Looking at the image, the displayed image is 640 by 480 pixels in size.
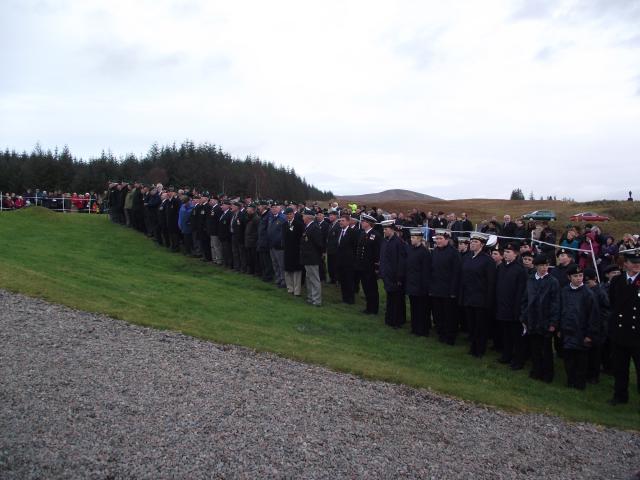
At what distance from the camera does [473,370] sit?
37.1 feet

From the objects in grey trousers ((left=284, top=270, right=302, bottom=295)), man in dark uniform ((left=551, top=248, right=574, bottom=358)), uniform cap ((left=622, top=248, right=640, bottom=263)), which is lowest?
grey trousers ((left=284, top=270, right=302, bottom=295))

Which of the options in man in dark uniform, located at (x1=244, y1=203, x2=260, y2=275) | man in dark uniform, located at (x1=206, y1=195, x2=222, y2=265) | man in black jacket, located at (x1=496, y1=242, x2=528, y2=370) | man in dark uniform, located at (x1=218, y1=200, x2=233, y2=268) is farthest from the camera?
man in dark uniform, located at (x1=206, y1=195, x2=222, y2=265)

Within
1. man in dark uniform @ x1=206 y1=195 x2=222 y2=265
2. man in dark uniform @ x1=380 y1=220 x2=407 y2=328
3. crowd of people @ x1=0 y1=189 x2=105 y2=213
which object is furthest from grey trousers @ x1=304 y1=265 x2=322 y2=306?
crowd of people @ x1=0 y1=189 x2=105 y2=213

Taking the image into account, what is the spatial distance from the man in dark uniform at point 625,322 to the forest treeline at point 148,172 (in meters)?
61.6

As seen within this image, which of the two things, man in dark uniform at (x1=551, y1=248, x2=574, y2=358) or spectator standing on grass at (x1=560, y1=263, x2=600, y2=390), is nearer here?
spectator standing on grass at (x1=560, y1=263, x2=600, y2=390)

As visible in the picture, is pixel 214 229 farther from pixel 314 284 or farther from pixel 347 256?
pixel 347 256

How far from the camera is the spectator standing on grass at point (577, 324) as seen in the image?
416 inches

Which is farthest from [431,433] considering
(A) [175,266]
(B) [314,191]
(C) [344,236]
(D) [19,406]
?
(B) [314,191]

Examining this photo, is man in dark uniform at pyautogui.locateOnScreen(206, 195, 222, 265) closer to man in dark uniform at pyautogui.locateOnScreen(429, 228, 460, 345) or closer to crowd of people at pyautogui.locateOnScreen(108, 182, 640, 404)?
crowd of people at pyautogui.locateOnScreen(108, 182, 640, 404)

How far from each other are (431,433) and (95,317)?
7.17 m

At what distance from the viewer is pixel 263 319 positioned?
45.0ft

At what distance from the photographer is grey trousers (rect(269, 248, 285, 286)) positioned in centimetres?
1819

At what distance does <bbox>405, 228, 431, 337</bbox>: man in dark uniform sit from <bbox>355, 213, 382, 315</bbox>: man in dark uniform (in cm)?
190

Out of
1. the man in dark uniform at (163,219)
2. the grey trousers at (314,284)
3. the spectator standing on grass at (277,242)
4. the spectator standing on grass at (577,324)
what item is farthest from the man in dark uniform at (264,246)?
the spectator standing on grass at (577,324)
